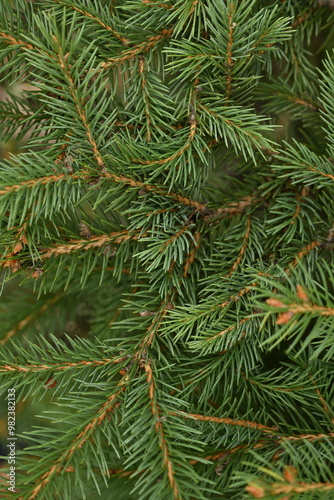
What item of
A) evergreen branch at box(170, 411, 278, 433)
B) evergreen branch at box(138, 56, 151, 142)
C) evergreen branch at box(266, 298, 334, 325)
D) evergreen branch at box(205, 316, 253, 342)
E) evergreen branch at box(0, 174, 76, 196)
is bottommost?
evergreen branch at box(170, 411, 278, 433)

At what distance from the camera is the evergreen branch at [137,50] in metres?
0.49

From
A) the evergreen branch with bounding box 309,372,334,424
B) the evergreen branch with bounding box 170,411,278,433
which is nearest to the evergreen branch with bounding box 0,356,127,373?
the evergreen branch with bounding box 170,411,278,433

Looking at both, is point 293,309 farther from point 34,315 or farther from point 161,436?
point 34,315

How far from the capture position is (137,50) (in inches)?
19.4

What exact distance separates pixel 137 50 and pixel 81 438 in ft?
1.37

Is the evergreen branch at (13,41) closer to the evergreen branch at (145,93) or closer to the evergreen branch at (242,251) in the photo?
the evergreen branch at (145,93)

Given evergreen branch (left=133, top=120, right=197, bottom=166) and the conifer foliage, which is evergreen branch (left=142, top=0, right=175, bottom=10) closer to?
the conifer foliage

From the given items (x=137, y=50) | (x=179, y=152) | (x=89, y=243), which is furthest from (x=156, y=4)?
(x=89, y=243)

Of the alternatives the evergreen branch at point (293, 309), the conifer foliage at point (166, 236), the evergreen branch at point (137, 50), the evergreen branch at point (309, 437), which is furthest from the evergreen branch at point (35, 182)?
the evergreen branch at point (309, 437)

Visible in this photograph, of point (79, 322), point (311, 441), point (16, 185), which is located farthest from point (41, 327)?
point (311, 441)

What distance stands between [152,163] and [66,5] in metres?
0.20

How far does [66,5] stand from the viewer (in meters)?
0.48

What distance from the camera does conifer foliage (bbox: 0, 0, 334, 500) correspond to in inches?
17.5

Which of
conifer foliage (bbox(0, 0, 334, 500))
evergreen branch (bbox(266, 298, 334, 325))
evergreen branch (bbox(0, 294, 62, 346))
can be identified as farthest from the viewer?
evergreen branch (bbox(0, 294, 62, 346))
